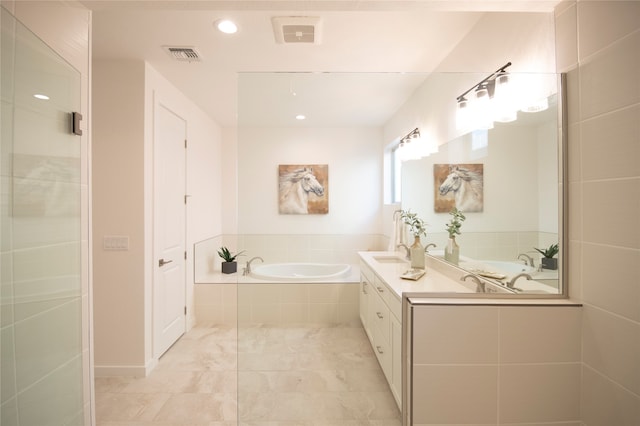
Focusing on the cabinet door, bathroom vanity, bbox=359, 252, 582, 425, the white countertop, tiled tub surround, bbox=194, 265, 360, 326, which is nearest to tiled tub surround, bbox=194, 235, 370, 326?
tiled tub surround, bbox=194, 265, 360, 326

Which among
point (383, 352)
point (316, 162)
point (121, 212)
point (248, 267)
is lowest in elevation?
point (383, 352)

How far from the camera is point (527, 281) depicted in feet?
4.27

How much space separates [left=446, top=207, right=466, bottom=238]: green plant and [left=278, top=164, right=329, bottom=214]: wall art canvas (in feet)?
2.67

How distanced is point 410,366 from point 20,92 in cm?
181

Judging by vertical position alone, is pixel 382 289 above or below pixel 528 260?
below

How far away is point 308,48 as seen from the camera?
2.04 m

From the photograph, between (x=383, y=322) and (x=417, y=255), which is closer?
(x=383, y=322)

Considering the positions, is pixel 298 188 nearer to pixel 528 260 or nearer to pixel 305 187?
pixel 305 187

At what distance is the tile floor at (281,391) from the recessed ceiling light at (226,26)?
6.09ft

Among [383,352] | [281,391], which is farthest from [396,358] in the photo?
[281,391]

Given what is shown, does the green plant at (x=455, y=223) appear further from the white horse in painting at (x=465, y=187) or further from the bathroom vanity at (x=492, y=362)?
the bathroom vanity at (x=492, y=362)

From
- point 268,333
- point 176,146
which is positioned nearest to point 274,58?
point 176,146

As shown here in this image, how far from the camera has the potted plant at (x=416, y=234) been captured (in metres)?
2.06

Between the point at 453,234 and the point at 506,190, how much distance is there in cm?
44
